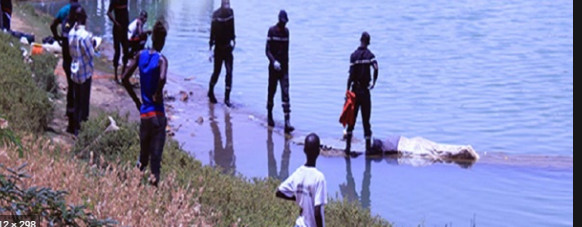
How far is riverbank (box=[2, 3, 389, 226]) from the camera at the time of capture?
7.49 meters

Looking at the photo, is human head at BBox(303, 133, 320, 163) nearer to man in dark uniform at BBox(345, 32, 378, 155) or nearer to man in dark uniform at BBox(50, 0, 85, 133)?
man in dark uniform at BBox(50, 0, 85, 133)

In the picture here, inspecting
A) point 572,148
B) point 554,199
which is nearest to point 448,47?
point 572,148

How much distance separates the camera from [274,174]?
46.3 ft

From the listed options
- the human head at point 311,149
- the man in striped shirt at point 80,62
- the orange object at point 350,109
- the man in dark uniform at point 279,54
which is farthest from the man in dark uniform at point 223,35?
the human head at point 311,149

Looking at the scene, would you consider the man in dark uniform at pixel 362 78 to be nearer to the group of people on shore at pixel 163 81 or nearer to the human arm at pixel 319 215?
the group of people on shore at pixel 163 81

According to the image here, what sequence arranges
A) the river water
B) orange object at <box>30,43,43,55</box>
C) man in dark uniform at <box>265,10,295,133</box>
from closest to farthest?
the river water
man in dark uniform at <box>265,10,295,133</box>
orange object at <box>30,43,43,55</box>

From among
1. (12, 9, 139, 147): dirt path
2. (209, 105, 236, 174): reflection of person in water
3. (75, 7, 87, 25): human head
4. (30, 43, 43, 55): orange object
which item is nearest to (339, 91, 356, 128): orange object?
(209, 105, 236, 174): reflection of person in water

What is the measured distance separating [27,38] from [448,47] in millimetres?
→ 16133

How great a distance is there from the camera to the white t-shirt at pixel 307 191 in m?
7.41

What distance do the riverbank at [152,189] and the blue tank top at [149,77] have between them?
603 millimetres

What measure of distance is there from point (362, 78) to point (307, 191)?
7.49 meters

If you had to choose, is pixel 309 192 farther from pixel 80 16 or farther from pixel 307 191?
pixel 80 16

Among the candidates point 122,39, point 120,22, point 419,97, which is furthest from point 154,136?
point 419,97

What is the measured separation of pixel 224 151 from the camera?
15148 millimetres
